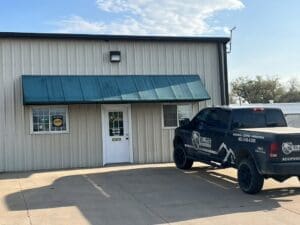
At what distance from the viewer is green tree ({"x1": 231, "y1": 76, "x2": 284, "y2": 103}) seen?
59.7m

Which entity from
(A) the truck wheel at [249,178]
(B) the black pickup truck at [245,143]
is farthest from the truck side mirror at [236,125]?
(A) the truck wheel at [249,178]

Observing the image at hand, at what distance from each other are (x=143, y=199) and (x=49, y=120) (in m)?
7.46

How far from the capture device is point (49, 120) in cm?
1723

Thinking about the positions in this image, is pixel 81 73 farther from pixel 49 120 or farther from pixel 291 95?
pixel 291 95

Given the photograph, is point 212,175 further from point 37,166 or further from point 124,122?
point 37,166

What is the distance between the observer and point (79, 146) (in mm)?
17484

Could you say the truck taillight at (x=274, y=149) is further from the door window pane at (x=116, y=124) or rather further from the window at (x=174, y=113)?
the door window pane at (x=116, y=124)

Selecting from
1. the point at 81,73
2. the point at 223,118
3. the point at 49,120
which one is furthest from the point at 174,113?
the point at 223,118

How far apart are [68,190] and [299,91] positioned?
5279cm

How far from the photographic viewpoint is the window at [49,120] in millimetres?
17078

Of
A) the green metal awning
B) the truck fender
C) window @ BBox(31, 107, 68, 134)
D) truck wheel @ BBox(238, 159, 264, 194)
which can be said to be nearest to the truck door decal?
the truck fender

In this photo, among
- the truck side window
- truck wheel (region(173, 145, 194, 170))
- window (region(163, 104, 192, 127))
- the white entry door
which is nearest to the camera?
the truck side window

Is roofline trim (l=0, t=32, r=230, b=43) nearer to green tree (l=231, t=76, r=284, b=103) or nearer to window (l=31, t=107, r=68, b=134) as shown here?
window (l=31, t=107, r=68, b=134)

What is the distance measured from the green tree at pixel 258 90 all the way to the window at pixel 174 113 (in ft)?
138
